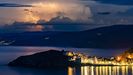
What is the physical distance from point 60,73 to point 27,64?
20055mm

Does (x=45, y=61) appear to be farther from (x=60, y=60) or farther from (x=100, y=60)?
(x=100, y=60)

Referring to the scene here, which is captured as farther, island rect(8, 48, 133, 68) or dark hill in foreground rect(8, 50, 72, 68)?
island rect(8, 48, 133, 68)

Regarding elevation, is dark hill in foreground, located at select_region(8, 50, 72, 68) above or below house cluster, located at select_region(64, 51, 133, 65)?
above

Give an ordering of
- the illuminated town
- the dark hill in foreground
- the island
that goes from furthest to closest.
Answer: the illuminated town → the island → the dark hill in foreground

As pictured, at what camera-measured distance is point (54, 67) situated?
4771 inches

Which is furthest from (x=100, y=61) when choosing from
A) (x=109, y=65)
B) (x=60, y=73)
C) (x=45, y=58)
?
(x=60, y=73)

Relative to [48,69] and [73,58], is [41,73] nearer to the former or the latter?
[48,69]

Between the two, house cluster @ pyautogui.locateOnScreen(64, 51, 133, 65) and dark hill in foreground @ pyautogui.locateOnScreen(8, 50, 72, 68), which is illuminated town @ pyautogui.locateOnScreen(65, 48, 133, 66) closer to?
house cluster @ pyautogui.locateOnScreen(64, 51, 133, 65)

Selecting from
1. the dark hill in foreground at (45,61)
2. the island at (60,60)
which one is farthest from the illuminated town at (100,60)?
the dark hill in foreground at (45,61)

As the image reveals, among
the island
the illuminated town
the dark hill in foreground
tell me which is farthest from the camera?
the illuminated town

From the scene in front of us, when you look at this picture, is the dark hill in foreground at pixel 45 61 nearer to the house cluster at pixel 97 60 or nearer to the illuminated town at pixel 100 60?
the illuminated town at pixel 100 60

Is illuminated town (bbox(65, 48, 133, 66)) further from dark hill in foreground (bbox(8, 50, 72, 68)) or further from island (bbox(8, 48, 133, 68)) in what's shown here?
dark hill in foreground (bbox(8, 50, 72, 68))

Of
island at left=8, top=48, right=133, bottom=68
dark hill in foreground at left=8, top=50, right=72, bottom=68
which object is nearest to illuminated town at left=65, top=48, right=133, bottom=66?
island at left=8, top=48, right=133, bottom=68

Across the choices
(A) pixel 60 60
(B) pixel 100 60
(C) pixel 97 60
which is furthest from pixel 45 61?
(B) pixel 100 60
